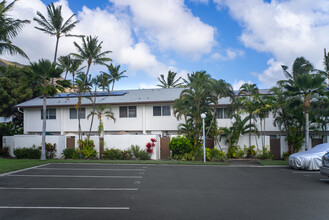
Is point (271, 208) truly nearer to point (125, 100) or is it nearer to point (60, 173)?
point (60, 173)

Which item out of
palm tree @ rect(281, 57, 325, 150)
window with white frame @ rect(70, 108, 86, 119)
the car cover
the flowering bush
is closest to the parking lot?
the car cover

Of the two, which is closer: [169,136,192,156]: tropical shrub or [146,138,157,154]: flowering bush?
[169,136,192,156]: tropical shrub

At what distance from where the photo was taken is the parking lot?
700 cm

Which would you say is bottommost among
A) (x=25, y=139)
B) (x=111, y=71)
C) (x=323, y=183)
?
(x=323, y=183)

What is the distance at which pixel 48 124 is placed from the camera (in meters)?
27.6

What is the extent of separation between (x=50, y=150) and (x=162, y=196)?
15.8 m

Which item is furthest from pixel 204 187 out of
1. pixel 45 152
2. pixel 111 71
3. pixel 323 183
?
pixel 111 71

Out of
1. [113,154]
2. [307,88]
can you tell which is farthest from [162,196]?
[307,88]

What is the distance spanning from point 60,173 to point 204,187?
25.8ft

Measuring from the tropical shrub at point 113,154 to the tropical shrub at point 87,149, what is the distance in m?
1.02

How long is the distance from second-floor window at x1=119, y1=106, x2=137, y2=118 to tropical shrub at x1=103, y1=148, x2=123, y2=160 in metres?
5.78

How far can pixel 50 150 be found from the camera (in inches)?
858

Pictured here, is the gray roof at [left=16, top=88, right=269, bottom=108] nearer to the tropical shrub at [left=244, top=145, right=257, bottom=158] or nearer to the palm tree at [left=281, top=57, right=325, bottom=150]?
the tropical shrub at [left=244, top=145, right=257, bottom=158]

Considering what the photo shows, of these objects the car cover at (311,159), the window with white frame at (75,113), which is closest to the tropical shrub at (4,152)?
the window with white frame at (75,113)
